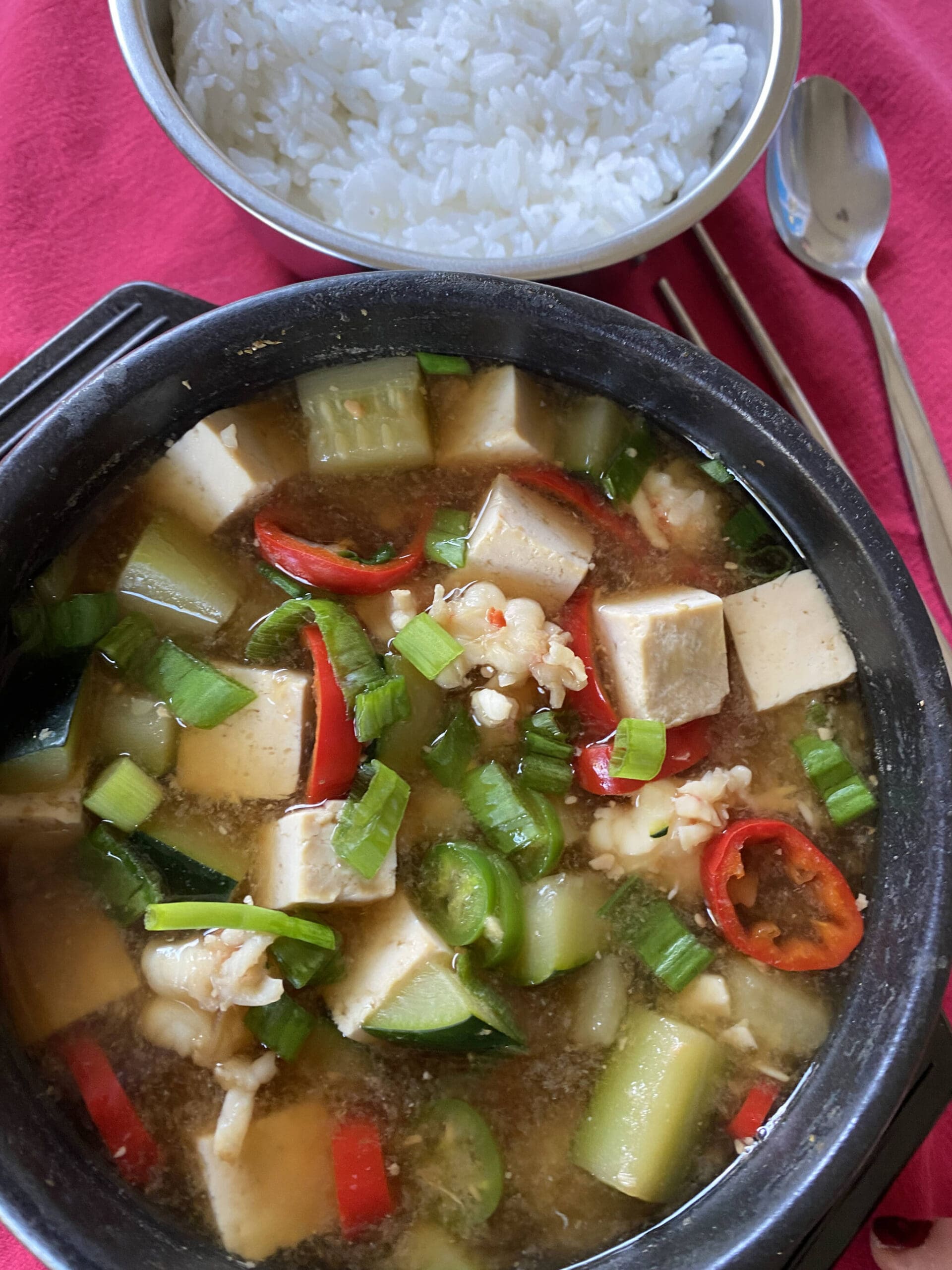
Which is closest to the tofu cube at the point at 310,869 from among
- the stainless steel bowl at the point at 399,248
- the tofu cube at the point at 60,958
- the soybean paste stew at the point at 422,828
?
the soybean paste stew at the point at 422,828

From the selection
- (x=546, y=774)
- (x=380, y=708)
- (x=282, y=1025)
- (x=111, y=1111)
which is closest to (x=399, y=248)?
(x=380, y=708)

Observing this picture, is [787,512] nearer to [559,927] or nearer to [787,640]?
[787,640]

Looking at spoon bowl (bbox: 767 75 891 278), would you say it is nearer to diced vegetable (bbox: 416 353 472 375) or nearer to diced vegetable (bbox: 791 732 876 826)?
diced vegetable (bbox: 416 353 472 375)

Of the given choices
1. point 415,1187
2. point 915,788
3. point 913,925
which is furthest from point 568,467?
point 415,1187

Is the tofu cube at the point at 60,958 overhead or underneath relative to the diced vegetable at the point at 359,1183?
overhead

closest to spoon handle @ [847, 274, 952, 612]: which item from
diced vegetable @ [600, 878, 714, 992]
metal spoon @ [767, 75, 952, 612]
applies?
metal spoon @ [767, 75, 952, 612]

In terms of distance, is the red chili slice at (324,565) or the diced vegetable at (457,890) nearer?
the diced vegetable at (457,890)

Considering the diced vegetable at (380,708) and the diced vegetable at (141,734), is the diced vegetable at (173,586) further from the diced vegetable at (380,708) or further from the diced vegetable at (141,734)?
the diced vegetable at (380,708)
